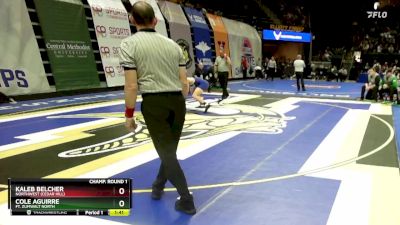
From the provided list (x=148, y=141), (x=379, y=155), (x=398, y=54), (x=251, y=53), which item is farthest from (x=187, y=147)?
(x=398, y=54)

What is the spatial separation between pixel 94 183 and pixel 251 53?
2545cm

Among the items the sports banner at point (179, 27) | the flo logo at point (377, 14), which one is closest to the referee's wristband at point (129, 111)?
the sports banner at point (179, 27)

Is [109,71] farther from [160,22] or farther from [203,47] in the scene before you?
[203,47]

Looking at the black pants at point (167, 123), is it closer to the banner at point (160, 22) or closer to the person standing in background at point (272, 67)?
the banner at point (160, 22)

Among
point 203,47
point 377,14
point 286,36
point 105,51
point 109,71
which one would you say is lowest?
point 109,71

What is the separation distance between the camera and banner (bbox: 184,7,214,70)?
21077mm

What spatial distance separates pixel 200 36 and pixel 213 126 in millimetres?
14394

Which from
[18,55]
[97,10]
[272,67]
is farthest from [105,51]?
[272,67]

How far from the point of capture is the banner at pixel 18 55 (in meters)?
11.0

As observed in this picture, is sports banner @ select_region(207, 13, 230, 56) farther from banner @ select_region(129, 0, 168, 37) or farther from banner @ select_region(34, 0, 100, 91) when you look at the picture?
banner @ select_region(34, 0, 100, 91)

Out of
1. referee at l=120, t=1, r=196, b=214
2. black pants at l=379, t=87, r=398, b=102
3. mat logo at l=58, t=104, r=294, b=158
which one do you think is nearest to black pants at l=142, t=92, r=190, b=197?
referee at l=120, t=1, r=196, b=214

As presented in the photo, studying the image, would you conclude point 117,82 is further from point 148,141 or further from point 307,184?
point 307,184

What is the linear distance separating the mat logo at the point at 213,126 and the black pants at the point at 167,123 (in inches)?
97.6

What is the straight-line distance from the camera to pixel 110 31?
15125 millimetres
